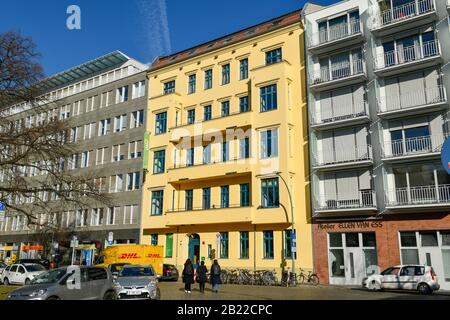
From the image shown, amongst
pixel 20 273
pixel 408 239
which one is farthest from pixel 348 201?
pixel 20 273

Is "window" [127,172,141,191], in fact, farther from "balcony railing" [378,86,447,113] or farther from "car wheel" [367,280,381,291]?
"car wheel" [367,280,381,291]

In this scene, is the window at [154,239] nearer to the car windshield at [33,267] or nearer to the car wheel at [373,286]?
the car windshield at [33,267]

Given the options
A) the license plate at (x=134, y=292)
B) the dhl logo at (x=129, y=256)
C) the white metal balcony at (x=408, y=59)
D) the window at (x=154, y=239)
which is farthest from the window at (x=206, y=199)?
the license plate at (x=134, y=292)

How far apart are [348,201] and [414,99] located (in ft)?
26.3

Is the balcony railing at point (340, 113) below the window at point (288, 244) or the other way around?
the other way around

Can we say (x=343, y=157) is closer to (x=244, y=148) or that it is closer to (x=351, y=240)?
(x=351, y=240)

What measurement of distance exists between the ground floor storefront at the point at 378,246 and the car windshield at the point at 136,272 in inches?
592

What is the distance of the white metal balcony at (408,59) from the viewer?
2705cm

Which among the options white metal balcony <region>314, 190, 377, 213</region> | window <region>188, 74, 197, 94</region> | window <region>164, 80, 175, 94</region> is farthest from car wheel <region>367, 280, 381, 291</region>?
window <region>164, 80, 175, 94</region>

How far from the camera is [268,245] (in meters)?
32.0

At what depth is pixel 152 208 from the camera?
4025 centimetres

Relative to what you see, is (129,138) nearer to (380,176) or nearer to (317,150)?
(317,150)

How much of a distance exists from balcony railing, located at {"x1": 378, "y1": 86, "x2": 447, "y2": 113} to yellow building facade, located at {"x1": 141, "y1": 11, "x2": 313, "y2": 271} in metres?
6.06

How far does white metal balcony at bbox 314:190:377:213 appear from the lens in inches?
1102
